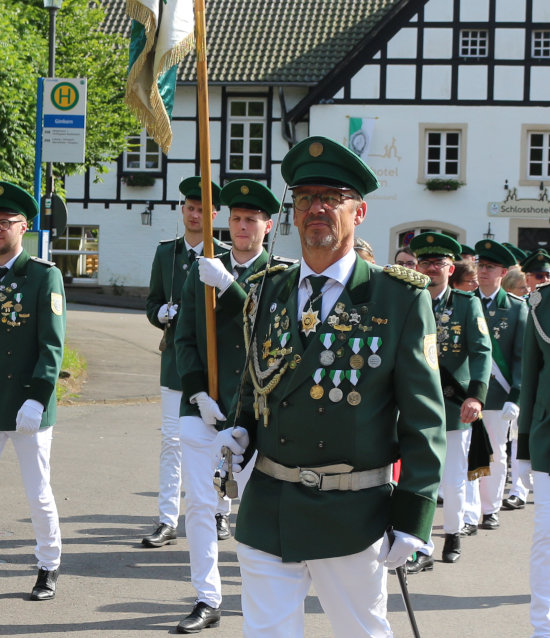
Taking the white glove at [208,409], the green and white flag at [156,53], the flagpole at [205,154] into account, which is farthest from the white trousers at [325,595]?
the green and white flag at [156,53]

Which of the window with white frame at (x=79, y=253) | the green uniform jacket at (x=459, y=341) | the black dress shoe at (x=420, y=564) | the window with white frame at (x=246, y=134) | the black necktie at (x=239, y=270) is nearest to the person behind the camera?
the black necktie at (x=239, y=270)

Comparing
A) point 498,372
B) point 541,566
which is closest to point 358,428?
point 541,566

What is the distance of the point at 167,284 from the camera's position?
8.12 metres

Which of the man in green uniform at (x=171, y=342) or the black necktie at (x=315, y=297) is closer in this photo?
the black necktie at (x=315, y=297)

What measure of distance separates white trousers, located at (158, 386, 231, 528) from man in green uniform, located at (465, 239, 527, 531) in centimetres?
222

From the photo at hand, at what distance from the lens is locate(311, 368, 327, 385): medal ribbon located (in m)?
3.83

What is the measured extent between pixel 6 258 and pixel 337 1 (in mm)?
31659

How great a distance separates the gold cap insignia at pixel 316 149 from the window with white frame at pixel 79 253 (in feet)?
108

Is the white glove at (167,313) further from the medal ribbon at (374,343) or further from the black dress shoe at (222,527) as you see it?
the medal ribbon at (374,343)

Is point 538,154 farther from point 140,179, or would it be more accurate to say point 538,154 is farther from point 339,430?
point 339,430

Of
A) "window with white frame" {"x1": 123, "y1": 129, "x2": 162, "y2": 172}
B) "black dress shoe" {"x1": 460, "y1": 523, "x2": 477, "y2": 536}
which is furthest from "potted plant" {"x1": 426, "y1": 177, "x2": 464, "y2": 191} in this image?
"black dress shoe" {"x1": 460, "y1": 523, "x2": 477, "y2": 536}

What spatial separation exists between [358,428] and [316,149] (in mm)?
958

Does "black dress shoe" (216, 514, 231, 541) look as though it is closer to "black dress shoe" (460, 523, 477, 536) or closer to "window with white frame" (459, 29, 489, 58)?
"black dress shoe" (460, 523, 477, 536)

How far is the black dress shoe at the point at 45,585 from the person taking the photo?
632cm
